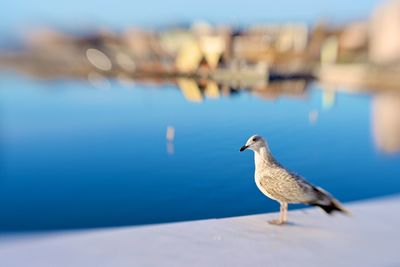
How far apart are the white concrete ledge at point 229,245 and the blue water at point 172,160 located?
0.26m

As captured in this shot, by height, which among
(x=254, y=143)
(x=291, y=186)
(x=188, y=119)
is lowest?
(x=291, y=186)

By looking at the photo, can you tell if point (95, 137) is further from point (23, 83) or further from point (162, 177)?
point (162, 177)

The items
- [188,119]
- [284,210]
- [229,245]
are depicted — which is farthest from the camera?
[188,119]

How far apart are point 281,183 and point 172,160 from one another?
0.98 meters

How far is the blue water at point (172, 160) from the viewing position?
176 centimetres

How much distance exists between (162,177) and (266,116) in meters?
0.53

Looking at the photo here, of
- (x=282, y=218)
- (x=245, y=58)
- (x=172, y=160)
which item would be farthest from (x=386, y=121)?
(x=282, y=218)

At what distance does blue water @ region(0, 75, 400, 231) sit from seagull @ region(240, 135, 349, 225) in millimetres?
154

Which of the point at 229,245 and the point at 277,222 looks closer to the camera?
the point at 229,245

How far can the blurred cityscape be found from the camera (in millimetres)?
2730

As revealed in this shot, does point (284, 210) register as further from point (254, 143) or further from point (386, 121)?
point (386, 121)

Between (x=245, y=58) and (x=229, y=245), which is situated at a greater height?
(x=245, y=58)

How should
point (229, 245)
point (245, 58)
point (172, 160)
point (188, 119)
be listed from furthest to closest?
1. point (245, 58)
2. point (188, 119)
3. point (172, 160)
4. point (229, 245)

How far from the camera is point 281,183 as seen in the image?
3.79ft
